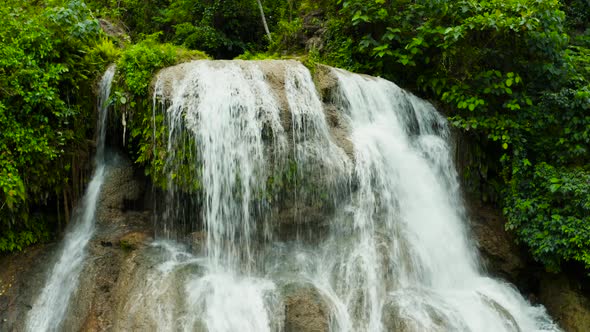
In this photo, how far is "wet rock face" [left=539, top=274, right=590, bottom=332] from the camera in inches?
257

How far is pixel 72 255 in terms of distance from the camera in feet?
19.3

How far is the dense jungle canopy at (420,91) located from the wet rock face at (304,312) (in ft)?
8.32

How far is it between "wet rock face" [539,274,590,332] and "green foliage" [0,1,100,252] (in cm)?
757

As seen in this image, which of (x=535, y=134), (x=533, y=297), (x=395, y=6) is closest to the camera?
(x=533, y=297)

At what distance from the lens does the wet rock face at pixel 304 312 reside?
4.87 metres

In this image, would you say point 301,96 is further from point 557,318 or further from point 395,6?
point 557,318

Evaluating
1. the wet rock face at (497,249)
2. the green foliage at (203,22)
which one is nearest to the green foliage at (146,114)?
the wet rock face at (497,249)

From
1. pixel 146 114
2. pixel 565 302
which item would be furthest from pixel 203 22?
pixel 565 302

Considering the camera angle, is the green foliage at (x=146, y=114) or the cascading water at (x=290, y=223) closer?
the cascading water at (x=290, y=223)

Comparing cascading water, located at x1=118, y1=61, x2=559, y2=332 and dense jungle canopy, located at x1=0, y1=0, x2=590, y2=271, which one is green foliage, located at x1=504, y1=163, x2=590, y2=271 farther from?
cascading water, located at x1=118, y1=61, x2=559, y2=332

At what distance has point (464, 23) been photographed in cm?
788

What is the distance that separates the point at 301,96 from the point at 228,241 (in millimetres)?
2343

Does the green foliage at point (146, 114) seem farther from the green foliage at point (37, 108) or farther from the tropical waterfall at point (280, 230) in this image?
the green foliage at point (37, 108)

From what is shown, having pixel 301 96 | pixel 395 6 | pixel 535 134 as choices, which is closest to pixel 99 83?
pixel 301 96
